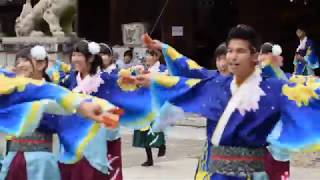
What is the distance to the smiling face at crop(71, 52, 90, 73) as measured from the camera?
Answer: 5.38 meters

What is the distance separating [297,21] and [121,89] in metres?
11.4

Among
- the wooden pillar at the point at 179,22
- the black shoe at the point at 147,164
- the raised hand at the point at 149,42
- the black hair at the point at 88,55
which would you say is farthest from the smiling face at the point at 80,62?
the wooden pillar at the point at 179,22

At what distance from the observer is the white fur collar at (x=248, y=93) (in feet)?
12.4

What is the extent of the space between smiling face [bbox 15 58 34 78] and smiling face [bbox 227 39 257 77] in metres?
1.52

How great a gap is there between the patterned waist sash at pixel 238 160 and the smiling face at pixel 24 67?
1503 millimetres

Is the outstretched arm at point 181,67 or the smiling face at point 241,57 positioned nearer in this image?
the smiling face at point 241,57

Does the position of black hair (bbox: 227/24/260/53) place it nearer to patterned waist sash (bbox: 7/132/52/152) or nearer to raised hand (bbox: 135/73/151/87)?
raised hand (bbox: 135/73/151/87)

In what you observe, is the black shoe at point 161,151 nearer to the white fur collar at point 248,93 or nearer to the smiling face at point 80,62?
the smiling face at point 80,62

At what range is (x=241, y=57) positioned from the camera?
3.80 meters

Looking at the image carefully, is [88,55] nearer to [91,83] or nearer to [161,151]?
[91,83]

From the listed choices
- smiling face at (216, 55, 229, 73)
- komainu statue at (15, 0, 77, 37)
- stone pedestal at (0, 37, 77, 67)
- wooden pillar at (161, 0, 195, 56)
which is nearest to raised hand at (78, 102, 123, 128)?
smiling face at (216, 55, 229, 73)

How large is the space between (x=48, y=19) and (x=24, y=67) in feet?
32.7

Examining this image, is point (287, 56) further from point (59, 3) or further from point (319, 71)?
point (59, 3)

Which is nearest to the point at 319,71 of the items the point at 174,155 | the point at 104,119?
the point at 174,155
